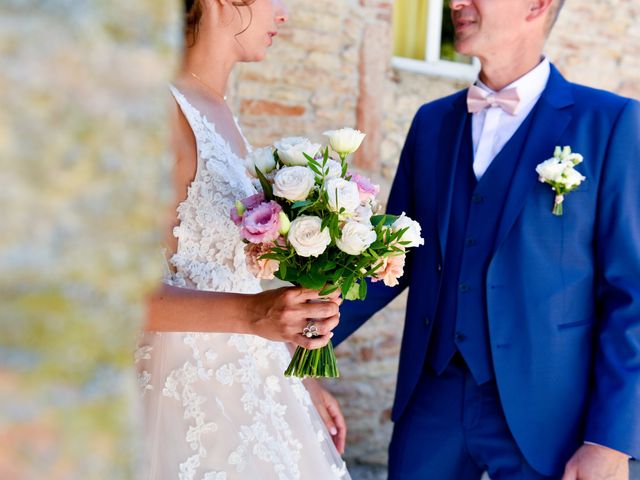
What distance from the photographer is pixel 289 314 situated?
1.93m

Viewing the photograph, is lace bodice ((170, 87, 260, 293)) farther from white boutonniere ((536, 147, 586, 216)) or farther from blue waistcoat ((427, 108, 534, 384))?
white boutonniere ((536, 147, 586, 216))

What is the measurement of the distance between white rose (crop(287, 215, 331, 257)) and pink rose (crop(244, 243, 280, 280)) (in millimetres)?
94

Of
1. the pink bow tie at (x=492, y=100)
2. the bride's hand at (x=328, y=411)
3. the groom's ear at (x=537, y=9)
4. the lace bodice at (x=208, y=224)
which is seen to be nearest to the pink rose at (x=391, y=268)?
the lace bodice at (x=208, y=224)

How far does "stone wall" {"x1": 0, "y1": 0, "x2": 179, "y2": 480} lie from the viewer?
1.77 ft

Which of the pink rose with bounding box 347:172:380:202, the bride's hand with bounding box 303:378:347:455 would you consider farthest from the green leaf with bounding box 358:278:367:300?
the bride's hand with bounding box 303:378:347:455

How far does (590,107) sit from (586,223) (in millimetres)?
427

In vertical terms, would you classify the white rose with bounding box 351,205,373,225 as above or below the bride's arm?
above

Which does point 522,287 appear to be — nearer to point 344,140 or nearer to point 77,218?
point 344,140

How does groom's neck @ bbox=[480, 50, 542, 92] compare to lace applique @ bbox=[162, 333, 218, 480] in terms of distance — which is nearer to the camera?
lace applique @ bbox=[162, 333, 218, 480]

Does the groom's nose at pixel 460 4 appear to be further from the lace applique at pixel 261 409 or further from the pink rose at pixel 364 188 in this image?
the lace applique at pixel 261 409

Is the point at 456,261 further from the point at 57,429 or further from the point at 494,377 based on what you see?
the point at 57,429

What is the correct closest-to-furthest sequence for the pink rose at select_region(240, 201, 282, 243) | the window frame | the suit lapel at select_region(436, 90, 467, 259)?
the pink rose at select_region(240, 201, 282, 243) < the suit lapel at select_region(436, 90, 467, 259) < the window frame

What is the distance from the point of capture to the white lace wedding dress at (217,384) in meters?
1.98

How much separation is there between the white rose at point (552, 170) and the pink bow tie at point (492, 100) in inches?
13.4
